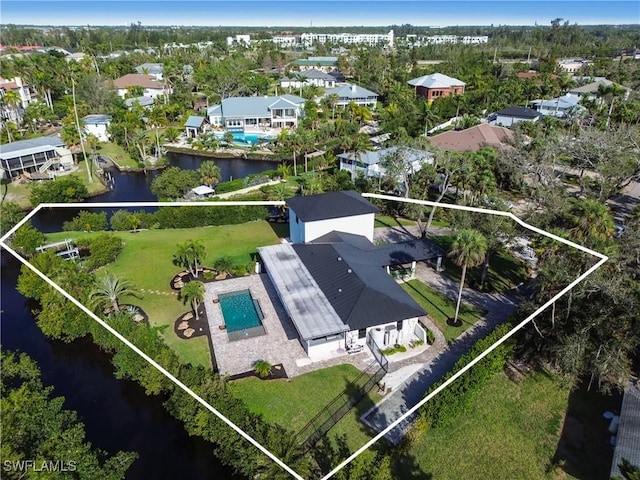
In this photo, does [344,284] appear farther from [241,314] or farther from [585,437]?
[585,437]

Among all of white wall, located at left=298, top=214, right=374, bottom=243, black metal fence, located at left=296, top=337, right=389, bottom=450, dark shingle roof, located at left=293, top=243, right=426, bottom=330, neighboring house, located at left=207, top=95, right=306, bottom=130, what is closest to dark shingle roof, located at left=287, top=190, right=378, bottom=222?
white wall, located at left=298, top=214, right=374, bottom=243

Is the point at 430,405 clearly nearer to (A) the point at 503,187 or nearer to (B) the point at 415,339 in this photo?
(B) the point at 415,339

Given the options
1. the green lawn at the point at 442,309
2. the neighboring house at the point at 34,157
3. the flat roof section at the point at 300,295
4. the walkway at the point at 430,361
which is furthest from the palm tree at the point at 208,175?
the green lawn at the point at 442,309

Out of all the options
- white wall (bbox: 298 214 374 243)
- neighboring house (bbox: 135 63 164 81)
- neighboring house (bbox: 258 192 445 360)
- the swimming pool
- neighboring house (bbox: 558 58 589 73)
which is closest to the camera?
neighboring house (bbox: 258 192 445 360)

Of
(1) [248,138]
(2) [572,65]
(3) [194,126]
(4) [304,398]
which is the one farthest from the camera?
(2) [572,65]

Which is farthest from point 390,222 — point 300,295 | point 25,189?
point 25,189

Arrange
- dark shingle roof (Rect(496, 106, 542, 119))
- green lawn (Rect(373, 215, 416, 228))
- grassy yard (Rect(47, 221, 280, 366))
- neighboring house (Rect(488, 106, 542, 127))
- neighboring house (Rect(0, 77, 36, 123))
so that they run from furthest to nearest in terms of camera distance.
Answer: neighboring house (Rect(0, 77, 36, 123)) → dark shingle roof (Rect(496, 106, 542, 119)) → neighboring house (Rect(488, 106, 542, 127)) → green lawn (Rect(373, 215, 416, 228)) → grassy yard (Rect(47, 221, 280, 366))

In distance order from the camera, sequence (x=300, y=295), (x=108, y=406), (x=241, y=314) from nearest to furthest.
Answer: (x=108, y=406)
(x=300, y=295)
(x=241, y=314)

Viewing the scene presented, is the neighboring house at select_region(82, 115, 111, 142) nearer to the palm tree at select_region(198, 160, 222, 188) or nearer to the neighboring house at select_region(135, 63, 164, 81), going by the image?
the palm tree at select_region(198, 160, 222, 188)
